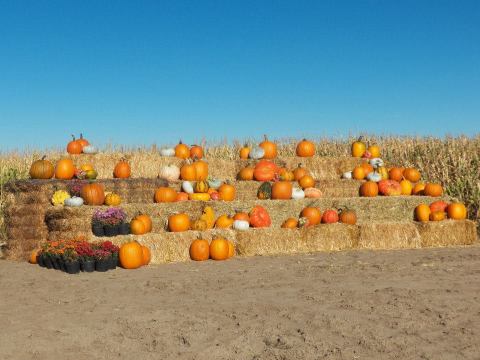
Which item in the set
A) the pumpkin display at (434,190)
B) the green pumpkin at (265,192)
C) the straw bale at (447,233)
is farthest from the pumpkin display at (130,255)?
the pumpkin display at (434,190)

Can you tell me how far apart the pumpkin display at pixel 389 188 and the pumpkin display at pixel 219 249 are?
4.96m

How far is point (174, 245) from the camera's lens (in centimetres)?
1108

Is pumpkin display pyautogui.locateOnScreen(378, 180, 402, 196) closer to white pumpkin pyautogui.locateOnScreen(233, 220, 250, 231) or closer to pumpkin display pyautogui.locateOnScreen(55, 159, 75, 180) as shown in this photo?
white pumpkin pyautogui.locateOnScreen(233, 220, 250, 231)

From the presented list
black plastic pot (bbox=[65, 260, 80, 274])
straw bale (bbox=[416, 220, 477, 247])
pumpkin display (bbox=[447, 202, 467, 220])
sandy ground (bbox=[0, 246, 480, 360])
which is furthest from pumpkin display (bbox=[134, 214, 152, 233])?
pumpkin display (bbox=[447, 202, 467, 220])

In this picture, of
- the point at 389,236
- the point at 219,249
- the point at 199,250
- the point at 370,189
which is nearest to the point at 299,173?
the point at 370,189

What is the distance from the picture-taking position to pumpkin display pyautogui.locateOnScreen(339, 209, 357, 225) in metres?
12.6

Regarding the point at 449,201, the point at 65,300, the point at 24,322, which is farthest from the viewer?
the point at 449,201

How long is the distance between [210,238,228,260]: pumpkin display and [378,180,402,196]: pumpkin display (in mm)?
4962

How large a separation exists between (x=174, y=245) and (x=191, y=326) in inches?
203

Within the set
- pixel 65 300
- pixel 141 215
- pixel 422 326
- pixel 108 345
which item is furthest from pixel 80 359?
pixel 141 215

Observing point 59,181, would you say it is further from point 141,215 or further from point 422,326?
point 422,326

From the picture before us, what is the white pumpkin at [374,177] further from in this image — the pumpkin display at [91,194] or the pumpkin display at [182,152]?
the pumpkin display at [91,194]

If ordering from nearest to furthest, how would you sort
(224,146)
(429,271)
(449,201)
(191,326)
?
(191,326)
(429,271)
(449,201)
(224,146)

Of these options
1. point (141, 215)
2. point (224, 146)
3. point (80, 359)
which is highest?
point (224, 146)
